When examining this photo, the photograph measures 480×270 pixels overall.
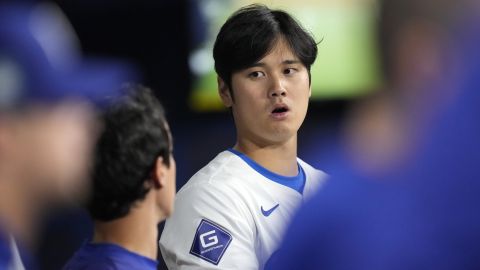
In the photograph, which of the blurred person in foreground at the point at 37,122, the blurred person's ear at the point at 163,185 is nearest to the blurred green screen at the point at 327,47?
the blurred person's ear at the point at 163,185

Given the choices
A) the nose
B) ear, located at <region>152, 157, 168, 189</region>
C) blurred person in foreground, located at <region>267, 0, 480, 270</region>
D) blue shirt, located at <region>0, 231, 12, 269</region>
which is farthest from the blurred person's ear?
the nose

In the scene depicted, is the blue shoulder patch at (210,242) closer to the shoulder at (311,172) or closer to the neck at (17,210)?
the shoulder at (311,172)

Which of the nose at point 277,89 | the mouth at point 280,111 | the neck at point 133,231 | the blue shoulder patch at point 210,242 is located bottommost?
the blue shoulder patch at point 210,242

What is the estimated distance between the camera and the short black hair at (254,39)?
182cm

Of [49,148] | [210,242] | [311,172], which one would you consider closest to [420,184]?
[49,148]

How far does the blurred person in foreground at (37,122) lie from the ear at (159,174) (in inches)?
4.3

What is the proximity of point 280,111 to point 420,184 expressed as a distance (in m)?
0.97

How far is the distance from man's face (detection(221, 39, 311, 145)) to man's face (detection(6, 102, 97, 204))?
72cm

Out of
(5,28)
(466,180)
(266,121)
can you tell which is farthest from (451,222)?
(266,121)

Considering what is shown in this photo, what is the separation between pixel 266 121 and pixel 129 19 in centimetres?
206

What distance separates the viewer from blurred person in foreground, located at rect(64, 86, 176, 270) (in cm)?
124

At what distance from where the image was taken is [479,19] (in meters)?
0.81

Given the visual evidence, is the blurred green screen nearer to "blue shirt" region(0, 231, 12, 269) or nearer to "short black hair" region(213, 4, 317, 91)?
"short black hair" region(213, 4, 317, 91)

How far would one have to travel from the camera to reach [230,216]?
66.2 inches
